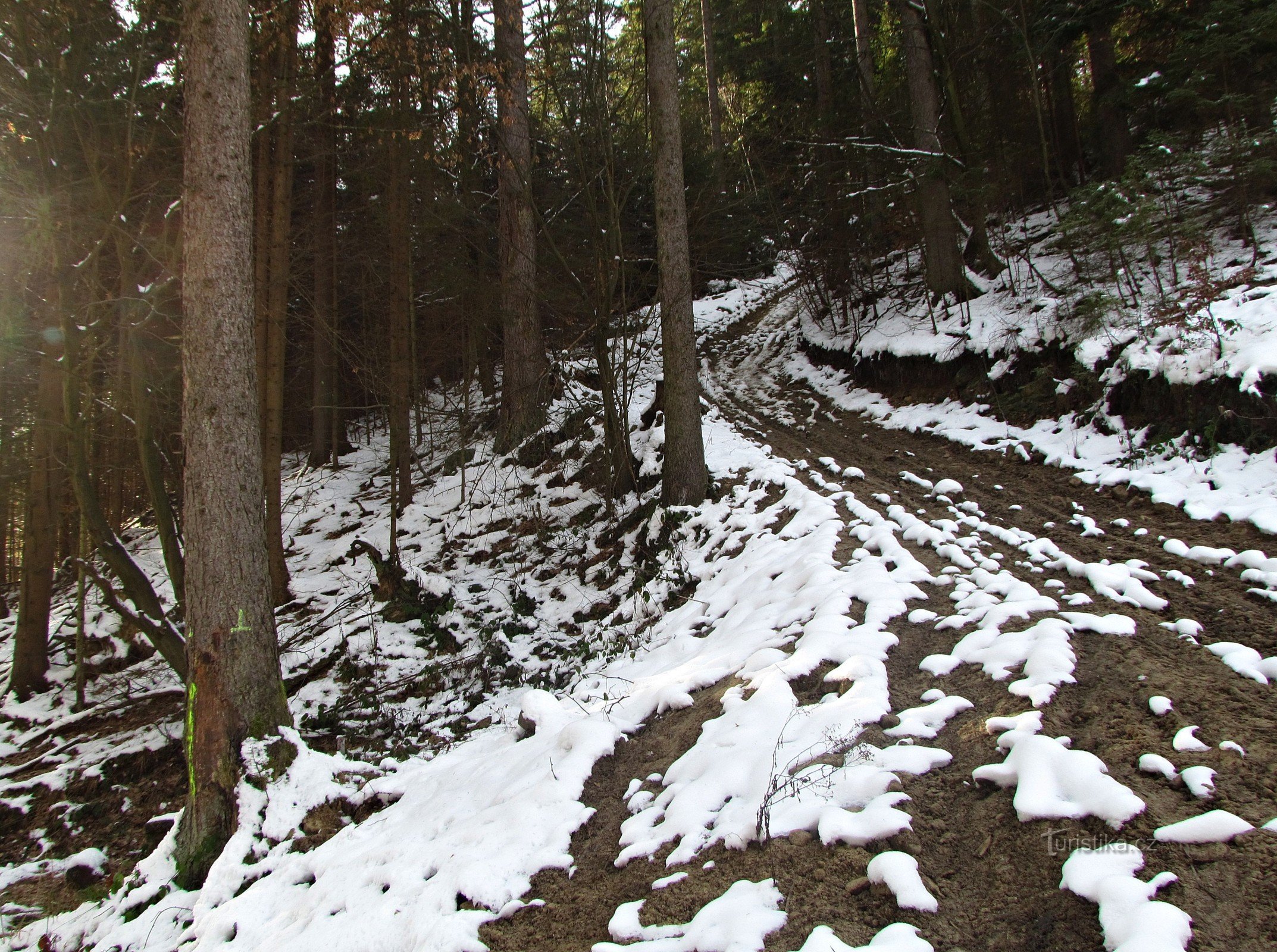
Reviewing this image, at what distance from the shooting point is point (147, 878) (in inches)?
157

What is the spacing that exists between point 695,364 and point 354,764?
5467 millimetres

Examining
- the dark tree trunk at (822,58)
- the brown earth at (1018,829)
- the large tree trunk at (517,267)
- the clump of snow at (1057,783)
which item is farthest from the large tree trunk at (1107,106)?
the clump of snow at (1057,783)

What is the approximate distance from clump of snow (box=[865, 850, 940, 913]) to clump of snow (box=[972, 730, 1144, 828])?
1.47 ft

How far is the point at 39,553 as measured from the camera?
8.74m

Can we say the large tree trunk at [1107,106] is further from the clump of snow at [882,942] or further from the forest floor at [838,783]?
the clump of snow at [882,942]

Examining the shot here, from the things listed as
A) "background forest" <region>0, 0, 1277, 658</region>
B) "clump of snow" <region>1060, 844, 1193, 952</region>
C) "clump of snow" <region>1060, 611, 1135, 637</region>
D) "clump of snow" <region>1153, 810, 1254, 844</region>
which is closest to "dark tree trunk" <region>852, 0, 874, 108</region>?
"background forest" <region>0, 0, 1277, 658</region>

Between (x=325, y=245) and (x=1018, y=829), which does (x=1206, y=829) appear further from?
(x=325, y=245)

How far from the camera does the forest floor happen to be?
2.00 m

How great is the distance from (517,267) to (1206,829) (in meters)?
10.1

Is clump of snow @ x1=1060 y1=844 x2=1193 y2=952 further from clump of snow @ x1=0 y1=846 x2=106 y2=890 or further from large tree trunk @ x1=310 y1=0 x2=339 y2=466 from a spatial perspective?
large tree trunk @ x1=310 y1=0 x2=339 y2=466

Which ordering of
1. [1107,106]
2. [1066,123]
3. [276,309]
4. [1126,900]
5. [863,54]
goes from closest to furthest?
[1126,900] < [276,309] < [1107,106] < [863,54] < [1066,123]

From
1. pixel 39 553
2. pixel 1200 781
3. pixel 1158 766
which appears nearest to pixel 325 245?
pixel 39 553

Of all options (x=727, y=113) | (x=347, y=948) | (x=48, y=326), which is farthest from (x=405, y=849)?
(x=727, y=113)

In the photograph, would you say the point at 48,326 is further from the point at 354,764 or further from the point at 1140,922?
the point at 1140,922
